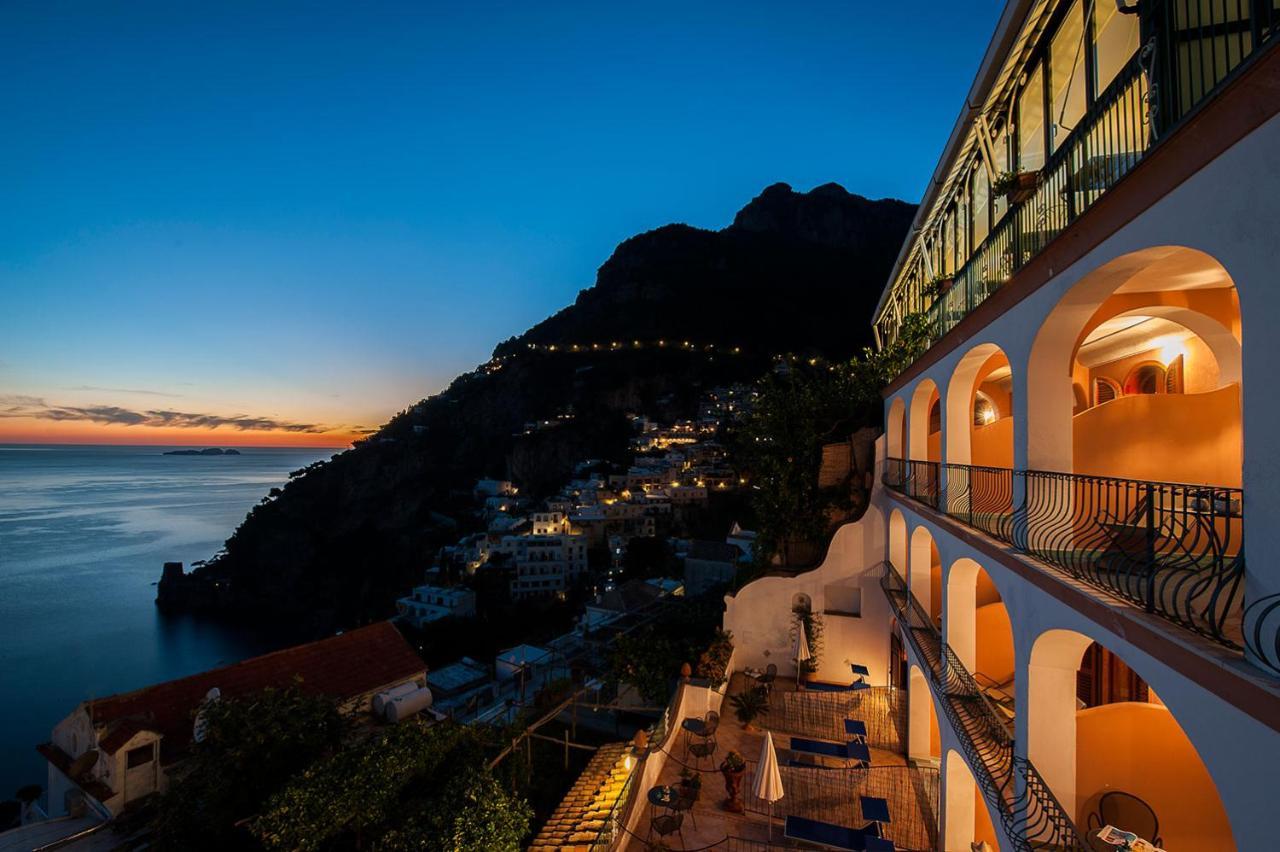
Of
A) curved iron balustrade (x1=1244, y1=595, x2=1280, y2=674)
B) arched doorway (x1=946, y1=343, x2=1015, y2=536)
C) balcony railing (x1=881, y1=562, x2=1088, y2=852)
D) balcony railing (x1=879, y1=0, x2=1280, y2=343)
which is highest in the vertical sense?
balcony railing (x1=879, y1=0, x2=1280, y2=343)

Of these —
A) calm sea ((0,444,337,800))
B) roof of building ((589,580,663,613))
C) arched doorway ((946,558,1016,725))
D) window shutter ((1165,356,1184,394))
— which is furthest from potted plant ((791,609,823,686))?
calm sea ((0,444,337,800))

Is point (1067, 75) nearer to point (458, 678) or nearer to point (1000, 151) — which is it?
point (1000, 151)

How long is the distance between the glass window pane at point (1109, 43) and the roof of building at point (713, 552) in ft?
136

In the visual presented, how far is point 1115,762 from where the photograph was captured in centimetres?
568

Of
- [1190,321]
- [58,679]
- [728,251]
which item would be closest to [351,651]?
[1190,321]

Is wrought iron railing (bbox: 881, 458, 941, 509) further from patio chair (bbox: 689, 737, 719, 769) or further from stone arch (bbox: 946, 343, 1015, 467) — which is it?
patio chair (bbox: 689, 737, 719, 769)

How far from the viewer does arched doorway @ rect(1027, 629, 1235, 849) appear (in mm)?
5004

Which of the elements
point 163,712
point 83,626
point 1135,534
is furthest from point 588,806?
point 83,626

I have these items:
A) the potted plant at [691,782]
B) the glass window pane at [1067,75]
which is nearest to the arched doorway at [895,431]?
the glass window pane at [1067,75]

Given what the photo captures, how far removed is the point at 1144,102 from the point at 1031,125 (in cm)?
359

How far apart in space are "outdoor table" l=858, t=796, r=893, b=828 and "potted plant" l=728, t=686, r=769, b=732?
337 cm

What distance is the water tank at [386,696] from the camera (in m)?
15.6

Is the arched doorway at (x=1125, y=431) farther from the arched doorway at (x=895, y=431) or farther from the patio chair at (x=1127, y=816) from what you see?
the arched doorway at (x=895, y=431)

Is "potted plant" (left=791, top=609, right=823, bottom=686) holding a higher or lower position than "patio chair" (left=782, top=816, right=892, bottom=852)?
higher
